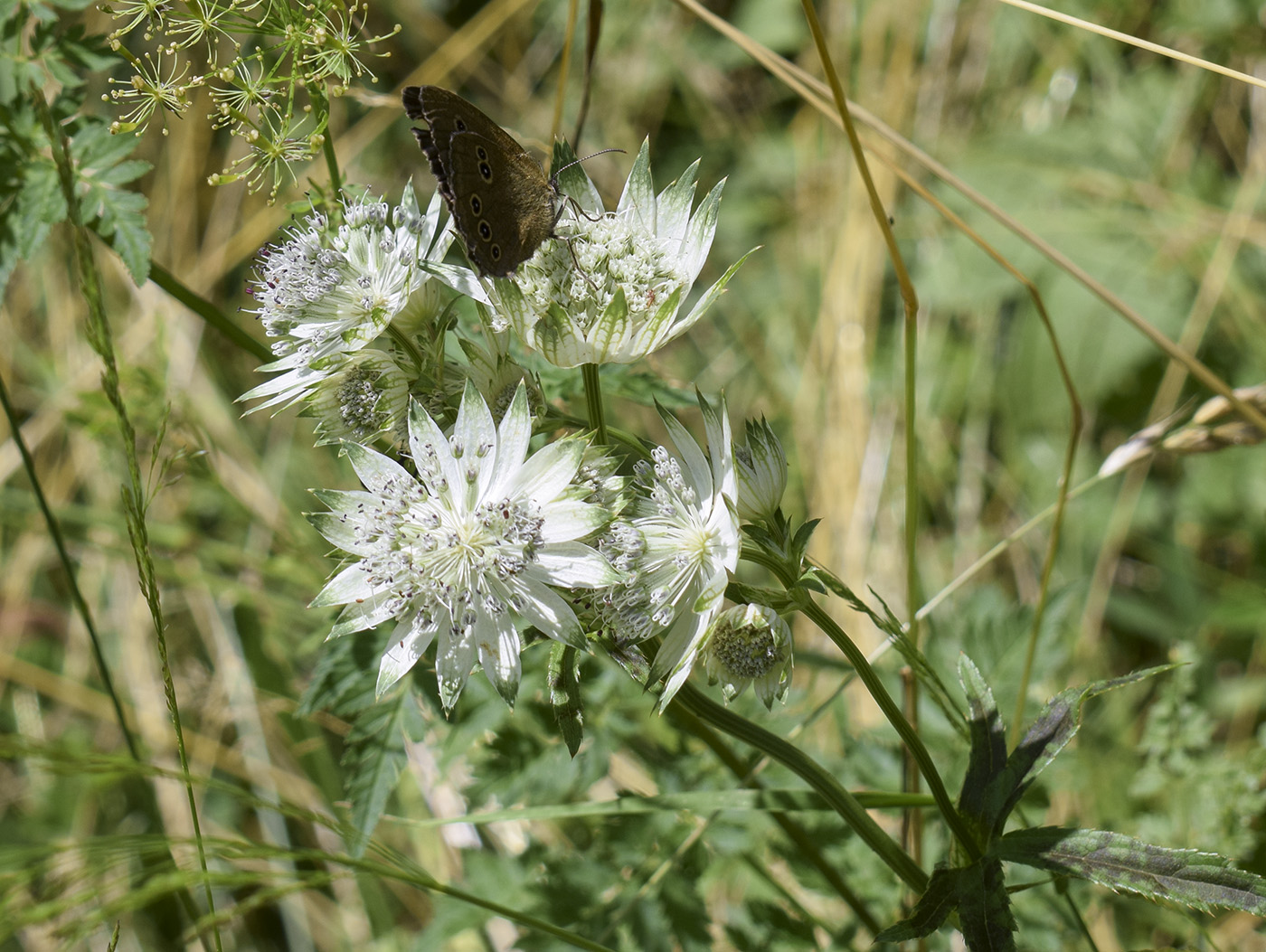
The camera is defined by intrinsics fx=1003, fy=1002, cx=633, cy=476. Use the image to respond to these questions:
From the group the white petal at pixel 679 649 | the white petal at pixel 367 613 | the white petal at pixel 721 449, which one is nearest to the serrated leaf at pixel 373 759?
the white petal at pixel 367 613

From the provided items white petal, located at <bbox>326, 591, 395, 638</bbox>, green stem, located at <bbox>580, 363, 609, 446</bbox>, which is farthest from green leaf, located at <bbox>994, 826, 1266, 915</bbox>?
white petal, located at <bbox>326, 591, 395, 638</bbox>

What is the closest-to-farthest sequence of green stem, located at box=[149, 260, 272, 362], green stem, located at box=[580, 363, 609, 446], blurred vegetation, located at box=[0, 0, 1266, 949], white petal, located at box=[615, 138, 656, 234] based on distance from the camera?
green stem, located at box=[580, 363, 609, 446]
white petal, located at box=[615, 138, 656, 234]
green stem, located at box=[149, 260, 272, 362]
blurred vegetation, located at box=[0, 0, 1266, 949]

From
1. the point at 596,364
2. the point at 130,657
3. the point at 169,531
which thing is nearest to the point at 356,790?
the point at 596,364

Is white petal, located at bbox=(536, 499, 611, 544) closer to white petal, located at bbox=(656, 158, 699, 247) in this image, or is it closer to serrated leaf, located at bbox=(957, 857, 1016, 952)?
white petal, located at bbox=(656, 158, 699, 247)

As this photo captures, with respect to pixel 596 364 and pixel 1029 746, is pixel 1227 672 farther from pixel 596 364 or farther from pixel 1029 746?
pixel 596 364

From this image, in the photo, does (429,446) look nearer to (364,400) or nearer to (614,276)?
(364,400)

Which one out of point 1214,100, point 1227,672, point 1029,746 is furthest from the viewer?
point 1214,100

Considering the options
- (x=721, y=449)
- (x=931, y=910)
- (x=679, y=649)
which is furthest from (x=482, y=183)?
(x=931, y=910)
